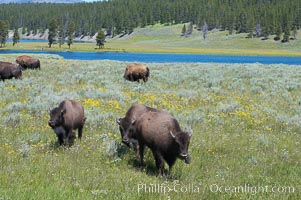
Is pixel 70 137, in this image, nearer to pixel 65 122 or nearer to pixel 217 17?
pixel 65 122

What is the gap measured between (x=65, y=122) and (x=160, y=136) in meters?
2.78

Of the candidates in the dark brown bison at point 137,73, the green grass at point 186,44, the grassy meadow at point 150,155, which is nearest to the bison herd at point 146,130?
the grassy meadow at point 150,155

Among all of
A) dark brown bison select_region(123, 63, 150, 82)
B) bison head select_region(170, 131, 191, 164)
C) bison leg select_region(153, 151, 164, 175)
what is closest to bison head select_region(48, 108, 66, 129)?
bison leg select_region(153, 151, 164, 175)

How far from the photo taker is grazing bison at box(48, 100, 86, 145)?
9.01 m

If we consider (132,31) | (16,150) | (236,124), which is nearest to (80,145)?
(16,150)

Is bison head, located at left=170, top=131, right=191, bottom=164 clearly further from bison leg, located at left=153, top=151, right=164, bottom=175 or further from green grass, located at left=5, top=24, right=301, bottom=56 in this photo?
green grass, located at left=5, top=24, right=301, bottom=56

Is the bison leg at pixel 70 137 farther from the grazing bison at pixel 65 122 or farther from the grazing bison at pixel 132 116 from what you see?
the grazing bison at pixel 132 116

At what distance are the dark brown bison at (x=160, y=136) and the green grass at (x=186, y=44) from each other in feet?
310

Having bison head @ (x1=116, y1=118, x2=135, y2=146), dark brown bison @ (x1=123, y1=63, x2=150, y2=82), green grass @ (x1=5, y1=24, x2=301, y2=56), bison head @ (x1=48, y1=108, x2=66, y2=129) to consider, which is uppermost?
green grass @ (x1=5, y1=24, x2=301, y2=56)

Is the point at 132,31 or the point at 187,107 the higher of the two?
the point at 132,31

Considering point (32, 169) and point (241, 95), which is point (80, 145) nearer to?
point (32, 169)

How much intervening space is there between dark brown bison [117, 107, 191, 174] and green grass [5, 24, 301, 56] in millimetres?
94425

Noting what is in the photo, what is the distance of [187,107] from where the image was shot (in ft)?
49.8

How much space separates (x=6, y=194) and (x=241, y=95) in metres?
15.5
